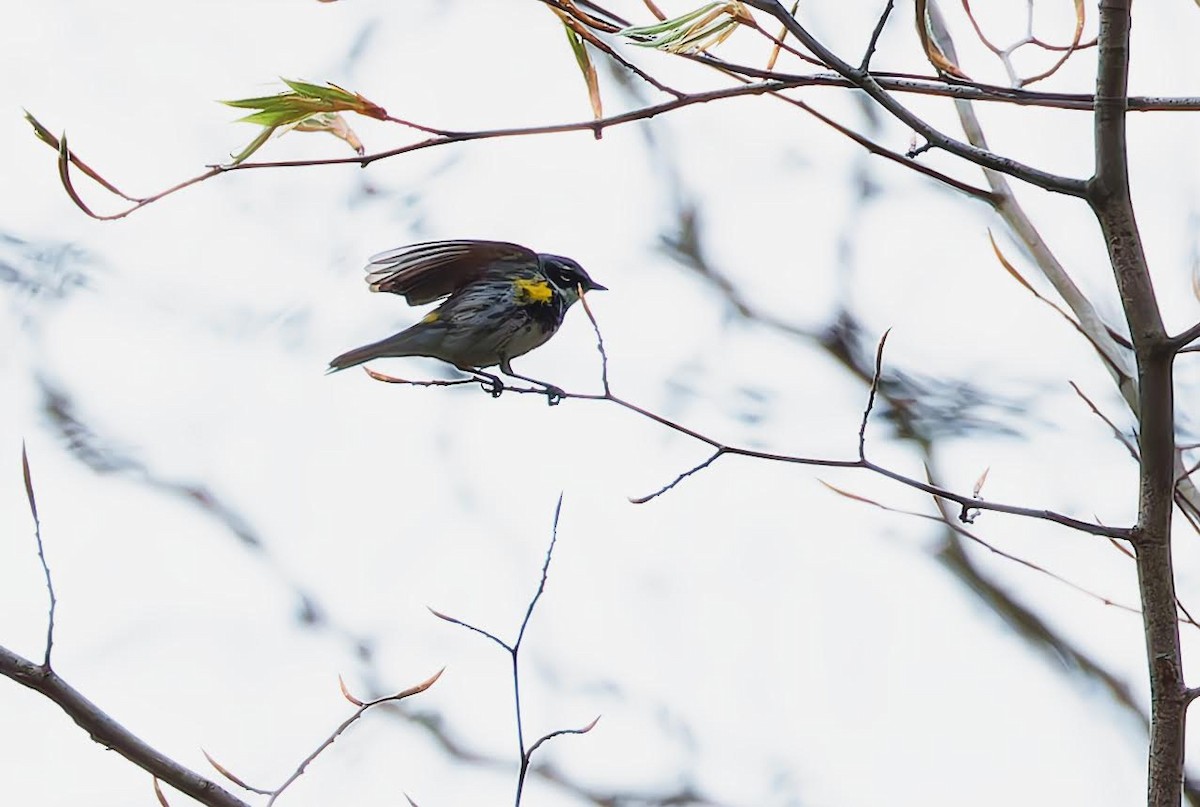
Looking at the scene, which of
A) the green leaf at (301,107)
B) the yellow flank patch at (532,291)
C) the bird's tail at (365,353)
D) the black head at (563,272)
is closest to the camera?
the green leaf at (301,107)

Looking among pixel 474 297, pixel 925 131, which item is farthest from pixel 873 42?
pixel 474 297

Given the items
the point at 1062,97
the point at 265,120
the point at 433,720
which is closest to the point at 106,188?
the point at 265,120

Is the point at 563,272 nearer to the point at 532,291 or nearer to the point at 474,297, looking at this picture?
the point at 532,291

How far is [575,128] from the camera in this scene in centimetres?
175

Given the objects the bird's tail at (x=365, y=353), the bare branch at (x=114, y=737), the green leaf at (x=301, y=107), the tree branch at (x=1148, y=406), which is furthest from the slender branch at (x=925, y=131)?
the bird's tail at (x=365, y=353)

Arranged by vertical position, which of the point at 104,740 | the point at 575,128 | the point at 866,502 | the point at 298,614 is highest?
the point at 298,614

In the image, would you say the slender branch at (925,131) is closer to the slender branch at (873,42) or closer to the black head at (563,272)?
the slender branch at (873,42)

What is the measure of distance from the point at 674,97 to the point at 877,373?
1.54 feet

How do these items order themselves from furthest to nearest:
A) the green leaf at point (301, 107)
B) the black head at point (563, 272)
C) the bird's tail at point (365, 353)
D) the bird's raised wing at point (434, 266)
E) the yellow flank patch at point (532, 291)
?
the black head at point (563, 272) → the yellow flank patch at point (532, 291) → the bird's tail at point (365, 353) → the bird's raised wing at point (434, 266) → the green leaf at point (301, 107)

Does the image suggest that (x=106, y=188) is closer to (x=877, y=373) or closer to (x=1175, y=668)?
(x=877, y=373)

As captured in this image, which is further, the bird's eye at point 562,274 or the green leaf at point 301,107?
the bird's eye at point 562,274

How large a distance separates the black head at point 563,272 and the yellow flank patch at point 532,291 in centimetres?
5

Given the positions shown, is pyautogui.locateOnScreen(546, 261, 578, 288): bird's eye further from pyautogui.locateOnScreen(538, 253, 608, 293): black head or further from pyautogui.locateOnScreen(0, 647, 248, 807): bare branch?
pyautogui.locateOnScreen(0, 647, 248, 807): bare branch

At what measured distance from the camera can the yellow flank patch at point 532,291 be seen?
2.95 m
